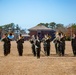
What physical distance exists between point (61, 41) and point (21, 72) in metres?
11.6

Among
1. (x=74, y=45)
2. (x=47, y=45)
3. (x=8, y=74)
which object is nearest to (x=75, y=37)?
(x=74, y=45)

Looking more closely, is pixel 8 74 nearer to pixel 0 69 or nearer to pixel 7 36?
pixel 0 69

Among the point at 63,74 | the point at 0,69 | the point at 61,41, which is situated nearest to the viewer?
the point at 63,74

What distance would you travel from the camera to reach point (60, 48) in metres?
25.2

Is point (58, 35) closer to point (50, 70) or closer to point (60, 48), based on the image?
point (60, 48)

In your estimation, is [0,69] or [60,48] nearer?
[0,69]

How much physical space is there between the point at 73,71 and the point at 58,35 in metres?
11.7

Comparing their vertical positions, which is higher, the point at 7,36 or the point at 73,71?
the point at 7,36

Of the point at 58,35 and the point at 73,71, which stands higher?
the point at 58,35

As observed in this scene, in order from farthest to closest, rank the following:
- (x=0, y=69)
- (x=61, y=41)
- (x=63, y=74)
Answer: (x=61, y=41) < (x=0, y=69) < (x=63, y=74)

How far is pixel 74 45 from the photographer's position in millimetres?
25562

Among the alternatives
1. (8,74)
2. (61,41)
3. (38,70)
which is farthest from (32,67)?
(61,41)

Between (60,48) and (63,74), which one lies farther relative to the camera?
(60,48)

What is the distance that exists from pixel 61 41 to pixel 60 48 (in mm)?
578
